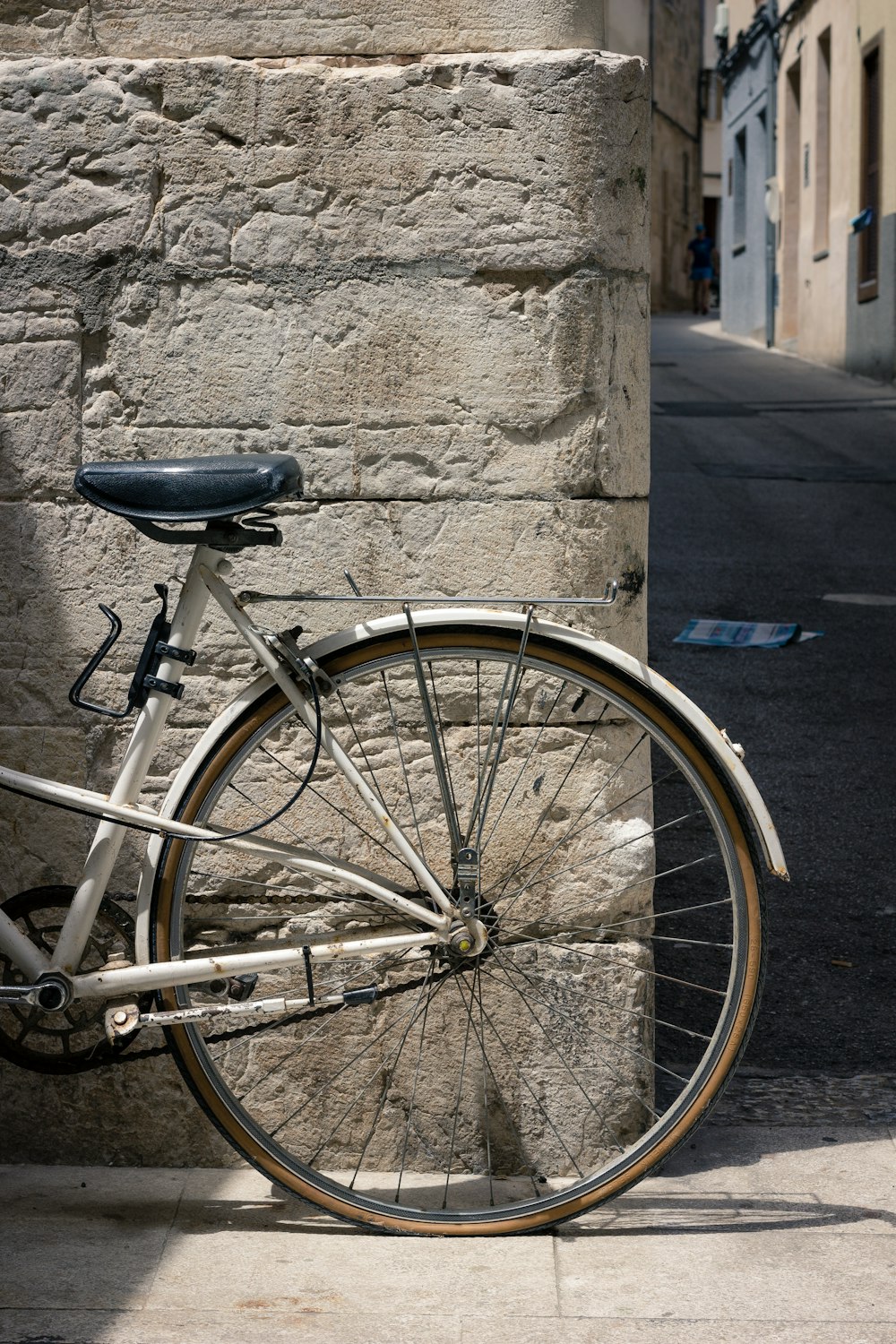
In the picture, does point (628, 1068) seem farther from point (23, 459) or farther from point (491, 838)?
point (23, 459)

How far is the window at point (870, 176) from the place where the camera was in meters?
19.9

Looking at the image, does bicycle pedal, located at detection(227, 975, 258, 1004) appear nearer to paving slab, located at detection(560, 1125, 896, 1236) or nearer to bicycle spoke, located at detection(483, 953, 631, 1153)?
bicycle spoke, located at detection(483, 953, 631, 1153)

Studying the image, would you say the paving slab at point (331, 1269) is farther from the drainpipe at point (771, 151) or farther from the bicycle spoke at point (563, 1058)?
the drainpipe at point (771, 151)

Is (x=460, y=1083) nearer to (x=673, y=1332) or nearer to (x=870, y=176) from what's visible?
(x=673, y=1332)

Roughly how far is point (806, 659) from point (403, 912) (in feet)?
16.8

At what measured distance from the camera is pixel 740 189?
29.7 m

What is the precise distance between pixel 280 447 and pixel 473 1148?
138 cm

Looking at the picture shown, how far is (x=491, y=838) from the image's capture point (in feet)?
10.1

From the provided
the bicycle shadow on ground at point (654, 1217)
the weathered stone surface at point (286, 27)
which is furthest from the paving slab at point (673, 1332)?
the weathered stone surface at point (286, 27)

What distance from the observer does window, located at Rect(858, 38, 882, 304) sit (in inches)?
782

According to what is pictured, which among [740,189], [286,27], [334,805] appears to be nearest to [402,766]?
[334,805]

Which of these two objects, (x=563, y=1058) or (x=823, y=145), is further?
(x=823, y=145)

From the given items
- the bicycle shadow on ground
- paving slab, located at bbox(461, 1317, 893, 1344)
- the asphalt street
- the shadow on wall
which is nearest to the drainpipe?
the shadow on wall

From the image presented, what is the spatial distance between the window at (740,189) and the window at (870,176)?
8.53 metres
